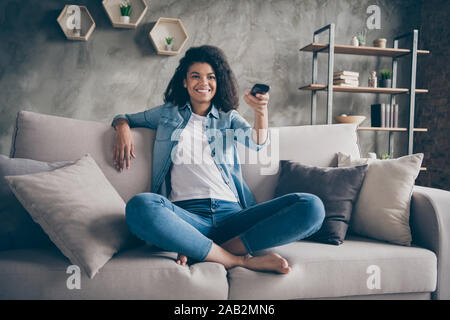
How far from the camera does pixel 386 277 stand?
1292 millimetres

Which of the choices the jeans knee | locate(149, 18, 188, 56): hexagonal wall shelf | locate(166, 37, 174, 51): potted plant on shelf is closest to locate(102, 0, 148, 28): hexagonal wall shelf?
locate(149, 18, 188, 56): hexagonal wall shelf

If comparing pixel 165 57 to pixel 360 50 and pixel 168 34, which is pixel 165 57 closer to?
pixel 168 34

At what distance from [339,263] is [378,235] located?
0.99 feet

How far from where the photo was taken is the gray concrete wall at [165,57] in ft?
10.4

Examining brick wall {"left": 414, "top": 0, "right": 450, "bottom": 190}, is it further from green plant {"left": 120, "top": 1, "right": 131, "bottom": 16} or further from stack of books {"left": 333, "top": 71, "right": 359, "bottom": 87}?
green plant {"left": 120, "top": 1, "right": 131, "bottom": 16}

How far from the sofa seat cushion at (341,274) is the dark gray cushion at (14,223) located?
27.8 inches

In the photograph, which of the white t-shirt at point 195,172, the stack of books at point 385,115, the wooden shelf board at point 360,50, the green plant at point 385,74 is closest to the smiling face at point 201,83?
the white t-shirt at point 195,172

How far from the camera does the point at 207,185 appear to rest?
151 cm

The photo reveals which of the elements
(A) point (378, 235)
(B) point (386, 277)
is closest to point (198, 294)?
(B) point (386, 277)

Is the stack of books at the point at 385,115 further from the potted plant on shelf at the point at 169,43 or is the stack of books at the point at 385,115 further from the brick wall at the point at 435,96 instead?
the potted plant on shelf at the point at 169,43

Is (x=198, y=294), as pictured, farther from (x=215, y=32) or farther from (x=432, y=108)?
(x=432, y=108)

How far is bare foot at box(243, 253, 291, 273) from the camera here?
3.94 ft

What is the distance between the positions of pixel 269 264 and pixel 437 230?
2.22 feet

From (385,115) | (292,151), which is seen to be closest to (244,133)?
(292,151)
